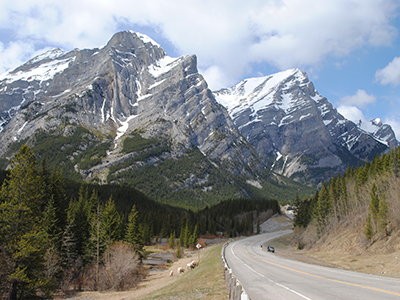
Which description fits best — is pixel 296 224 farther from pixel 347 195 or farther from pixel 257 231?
pixel 257 231

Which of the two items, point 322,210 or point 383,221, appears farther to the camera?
point 322,210

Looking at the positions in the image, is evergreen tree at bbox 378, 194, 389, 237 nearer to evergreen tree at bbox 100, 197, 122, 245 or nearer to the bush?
the bush

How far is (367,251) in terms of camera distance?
123 feet

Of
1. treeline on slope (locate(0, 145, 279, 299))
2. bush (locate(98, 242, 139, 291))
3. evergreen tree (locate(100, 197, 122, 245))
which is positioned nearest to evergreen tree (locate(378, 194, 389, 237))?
bush (locate(98, 242, 139, 291))

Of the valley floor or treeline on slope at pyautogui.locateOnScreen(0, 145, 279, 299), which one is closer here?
the valley floor

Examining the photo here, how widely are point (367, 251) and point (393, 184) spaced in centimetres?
2729

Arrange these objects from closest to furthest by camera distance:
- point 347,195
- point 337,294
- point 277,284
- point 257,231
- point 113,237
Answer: point 337,294 → point 277,284 → point 113,237 → point 347,195 → point 257,231

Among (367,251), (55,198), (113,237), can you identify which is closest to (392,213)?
(367,251)

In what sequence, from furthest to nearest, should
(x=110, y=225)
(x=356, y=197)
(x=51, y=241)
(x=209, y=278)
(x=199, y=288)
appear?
(x=356, y=197), (x=110, y=225), (x=51, y=241), (x=209, y=278), (x=199, y=288)

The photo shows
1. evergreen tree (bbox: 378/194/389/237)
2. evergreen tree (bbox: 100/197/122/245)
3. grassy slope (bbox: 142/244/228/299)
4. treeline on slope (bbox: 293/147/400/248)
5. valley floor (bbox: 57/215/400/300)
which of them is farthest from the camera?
treeline on slope (bbox: 293/147/400/248)

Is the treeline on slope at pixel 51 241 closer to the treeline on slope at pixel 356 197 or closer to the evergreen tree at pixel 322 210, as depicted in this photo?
the treeline on slope at pixel 356 197

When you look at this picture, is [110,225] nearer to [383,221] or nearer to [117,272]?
[117,272]

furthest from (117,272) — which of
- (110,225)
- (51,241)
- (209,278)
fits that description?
(209,278)

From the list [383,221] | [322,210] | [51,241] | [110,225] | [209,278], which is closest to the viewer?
[209,278]
